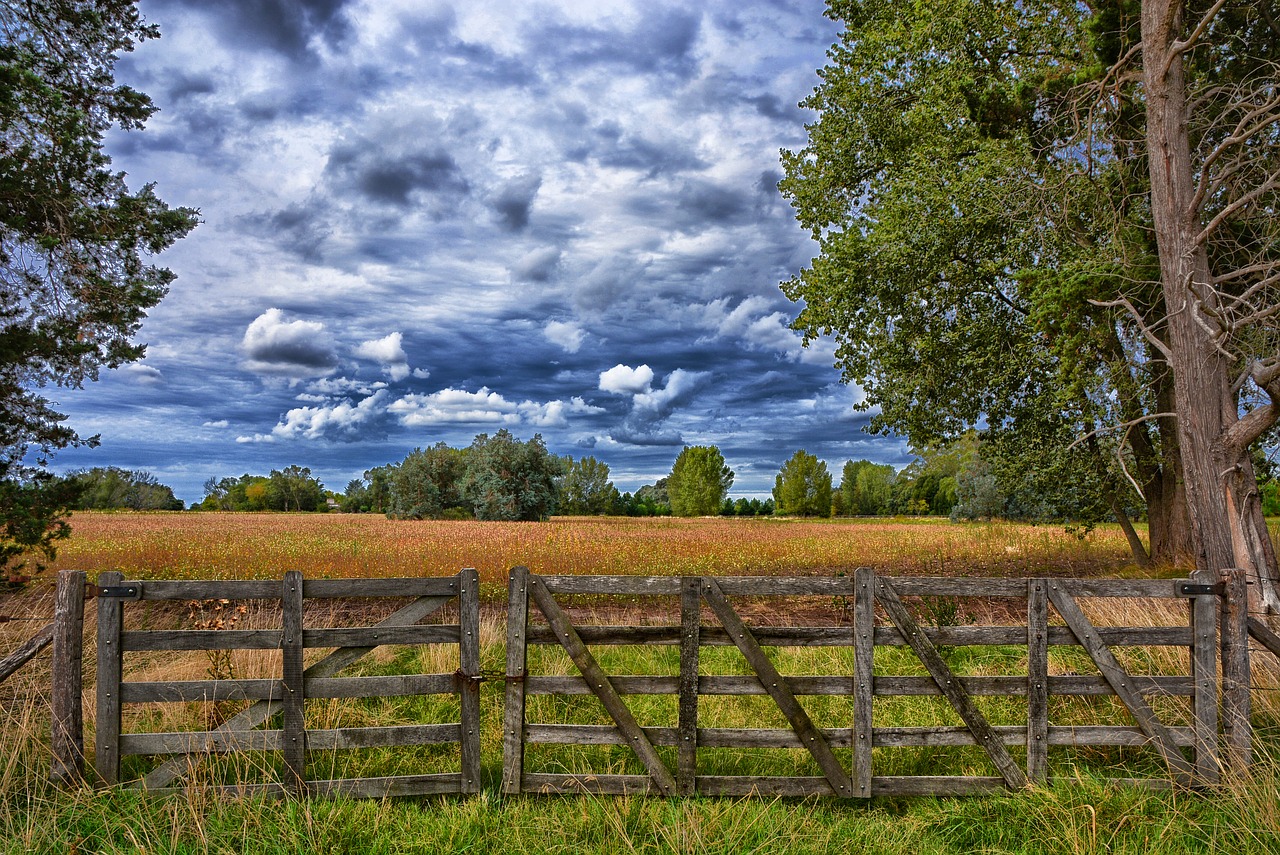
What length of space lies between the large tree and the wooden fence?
7523mm

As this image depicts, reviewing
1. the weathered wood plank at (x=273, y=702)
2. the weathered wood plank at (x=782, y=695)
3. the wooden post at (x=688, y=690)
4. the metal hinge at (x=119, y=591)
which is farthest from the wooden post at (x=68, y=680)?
the weathered wood plank at (x=782, y=695)

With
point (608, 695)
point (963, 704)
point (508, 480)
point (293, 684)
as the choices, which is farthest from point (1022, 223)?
point (508, 480)

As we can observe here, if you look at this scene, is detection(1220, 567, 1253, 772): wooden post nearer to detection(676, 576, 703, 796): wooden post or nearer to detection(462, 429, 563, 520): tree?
detection(676, 576, 703, 796): wooden post

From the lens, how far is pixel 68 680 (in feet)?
19.4

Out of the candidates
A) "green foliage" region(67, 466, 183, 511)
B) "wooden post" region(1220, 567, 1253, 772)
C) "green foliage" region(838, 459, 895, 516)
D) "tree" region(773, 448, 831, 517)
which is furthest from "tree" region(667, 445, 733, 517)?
"wooden post" region(1220, 567, 1253, 772)

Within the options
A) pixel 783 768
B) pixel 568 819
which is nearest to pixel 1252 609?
pixel 783 768

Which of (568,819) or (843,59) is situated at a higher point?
(843,59)

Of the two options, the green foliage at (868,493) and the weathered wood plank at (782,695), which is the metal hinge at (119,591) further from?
the green foliage at (868,493)

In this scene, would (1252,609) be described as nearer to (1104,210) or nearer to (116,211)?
(1104,210)

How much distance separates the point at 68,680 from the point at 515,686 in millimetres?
3732

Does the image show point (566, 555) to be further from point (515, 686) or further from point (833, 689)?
point (833, 689)

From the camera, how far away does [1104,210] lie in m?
14.2

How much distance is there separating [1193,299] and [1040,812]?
9.68 metres

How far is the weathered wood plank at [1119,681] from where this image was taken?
6188 millimetres
